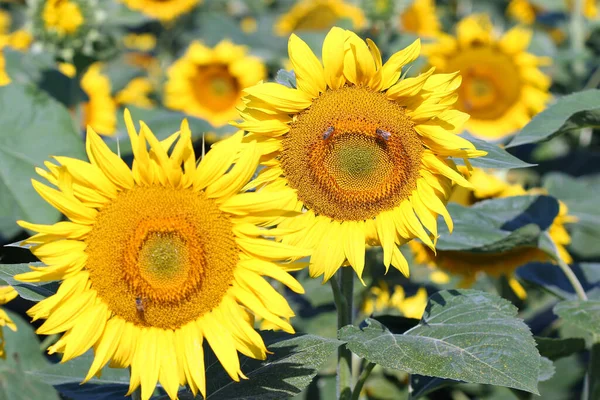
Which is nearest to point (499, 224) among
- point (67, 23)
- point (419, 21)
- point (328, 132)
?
point (328, 132)

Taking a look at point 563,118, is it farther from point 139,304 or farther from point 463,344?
point 139,304

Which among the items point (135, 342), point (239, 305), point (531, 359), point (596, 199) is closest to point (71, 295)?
point (135, 342)

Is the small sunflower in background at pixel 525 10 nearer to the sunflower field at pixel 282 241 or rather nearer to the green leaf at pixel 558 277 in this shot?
the green leaf at pixel 558 277

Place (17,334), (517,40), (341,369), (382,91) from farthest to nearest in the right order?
(517,40)
(17,334)
(341,369)
(382,91)

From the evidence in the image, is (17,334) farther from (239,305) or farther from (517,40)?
(517,40)

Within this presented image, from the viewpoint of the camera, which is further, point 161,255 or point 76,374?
point 76,374

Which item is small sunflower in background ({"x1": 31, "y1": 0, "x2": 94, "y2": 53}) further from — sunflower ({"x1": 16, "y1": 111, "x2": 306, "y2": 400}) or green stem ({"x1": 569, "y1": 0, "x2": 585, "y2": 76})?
green stem ({"x1": 569, "y1": 0, "x2": 585, "y2": 76})

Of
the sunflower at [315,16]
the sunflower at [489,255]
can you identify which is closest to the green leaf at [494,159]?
the sunflower at [489,255]

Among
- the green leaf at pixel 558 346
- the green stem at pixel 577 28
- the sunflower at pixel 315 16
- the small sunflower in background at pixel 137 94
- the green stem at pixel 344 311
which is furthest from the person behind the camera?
the sunflower at pixel 315 16
